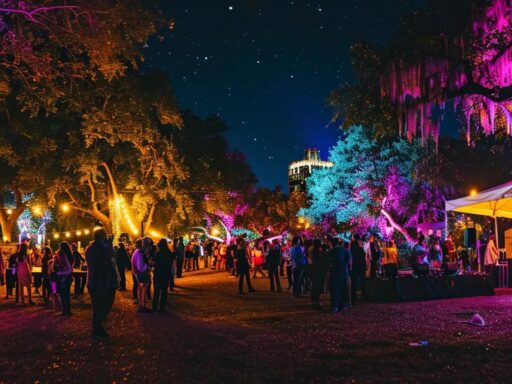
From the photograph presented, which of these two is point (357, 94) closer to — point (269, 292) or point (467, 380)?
point (269, 292)

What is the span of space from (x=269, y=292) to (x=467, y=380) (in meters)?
10.6

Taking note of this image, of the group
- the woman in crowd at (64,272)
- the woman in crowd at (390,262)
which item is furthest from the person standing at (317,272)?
the woman in crowd at (64,272)

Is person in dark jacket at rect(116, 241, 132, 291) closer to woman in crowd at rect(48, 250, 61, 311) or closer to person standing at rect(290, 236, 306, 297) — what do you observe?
woman in crowd at rect(48, 250, 61, 311)

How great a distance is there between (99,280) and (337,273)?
16.9 feet

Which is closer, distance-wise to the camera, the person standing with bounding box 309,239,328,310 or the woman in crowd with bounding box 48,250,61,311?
the woman in crowd with bounding box 48,250,61,311

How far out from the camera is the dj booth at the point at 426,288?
43.9ft

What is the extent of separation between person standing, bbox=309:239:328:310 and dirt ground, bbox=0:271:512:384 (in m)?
0.34

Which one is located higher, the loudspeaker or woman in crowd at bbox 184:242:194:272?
the loudspeaker

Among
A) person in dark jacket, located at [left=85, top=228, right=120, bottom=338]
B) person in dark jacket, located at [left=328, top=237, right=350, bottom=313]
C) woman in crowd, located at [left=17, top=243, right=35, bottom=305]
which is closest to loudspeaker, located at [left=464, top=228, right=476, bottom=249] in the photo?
person in dark jacket, located at [left=328, top=237, right=350, bottom=313]

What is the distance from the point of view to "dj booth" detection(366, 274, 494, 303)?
1338 cm

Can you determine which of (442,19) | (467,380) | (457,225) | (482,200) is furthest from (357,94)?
(457,225)

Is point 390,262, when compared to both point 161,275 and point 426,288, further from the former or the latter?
point 161,275

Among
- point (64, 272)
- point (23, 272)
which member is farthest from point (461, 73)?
point (23, 272)

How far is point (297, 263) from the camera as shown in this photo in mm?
14672
